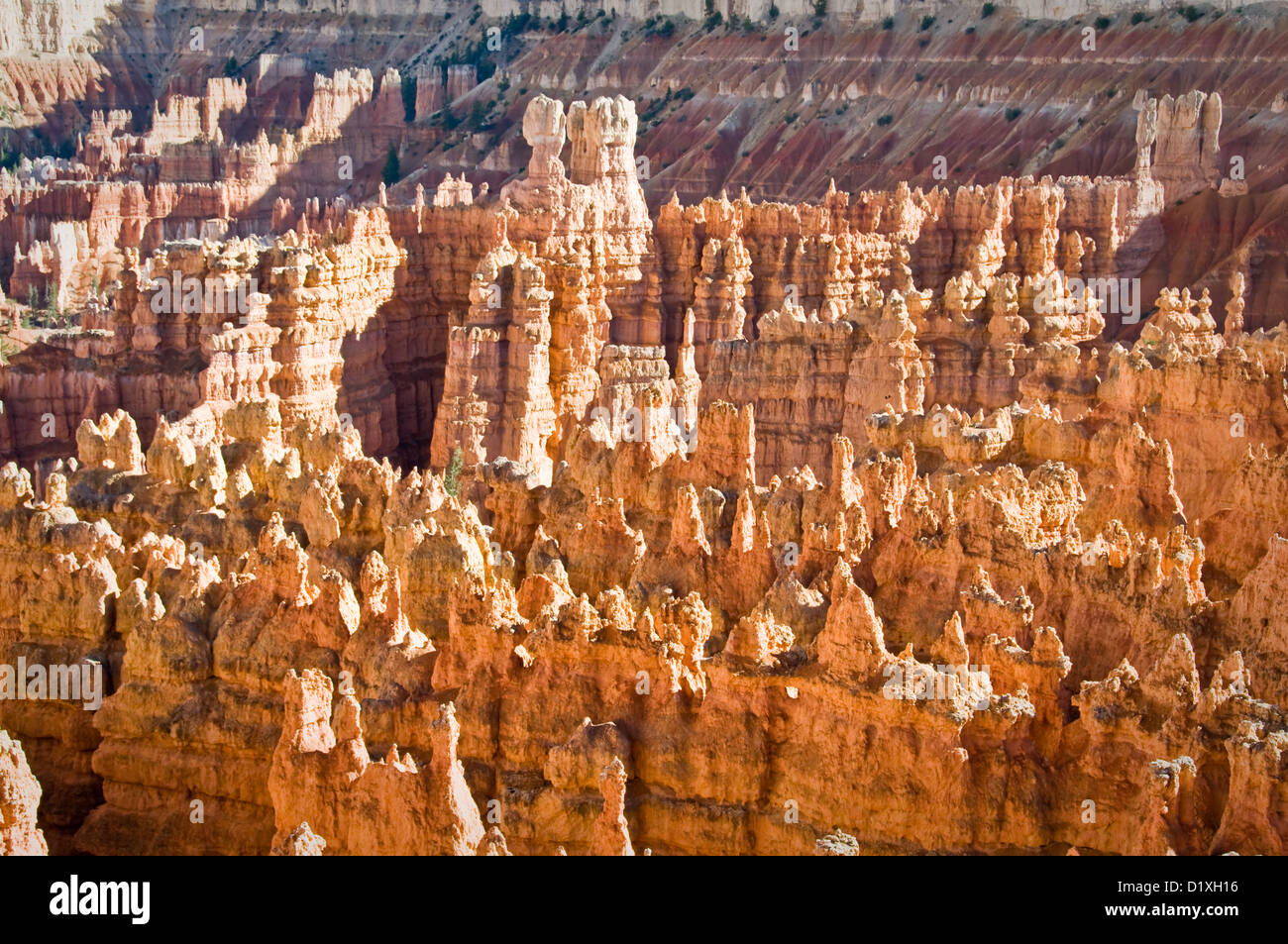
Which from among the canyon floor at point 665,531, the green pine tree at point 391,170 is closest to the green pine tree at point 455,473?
the canyon floor at point 665,531

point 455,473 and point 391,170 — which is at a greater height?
point 391,170

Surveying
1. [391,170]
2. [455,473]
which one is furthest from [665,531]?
[391,170]

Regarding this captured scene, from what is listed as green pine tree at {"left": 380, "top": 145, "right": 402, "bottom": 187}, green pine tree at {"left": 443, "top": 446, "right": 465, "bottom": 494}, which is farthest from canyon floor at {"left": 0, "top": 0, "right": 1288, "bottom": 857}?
green pine tree at {"left": 380, "top": 145, "right": 402, "bottom": 187}

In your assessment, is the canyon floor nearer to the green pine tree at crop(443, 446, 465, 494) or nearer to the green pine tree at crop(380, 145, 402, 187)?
the green pine tree at crop(443, 446, 465, 494)

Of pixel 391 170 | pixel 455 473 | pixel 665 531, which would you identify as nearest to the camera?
pixel 665 531

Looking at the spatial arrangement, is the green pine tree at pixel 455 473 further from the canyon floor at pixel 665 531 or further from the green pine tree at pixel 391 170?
the green pine tree at pixel 391 170

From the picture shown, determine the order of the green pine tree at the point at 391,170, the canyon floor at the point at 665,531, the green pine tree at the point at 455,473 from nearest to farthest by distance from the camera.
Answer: the canyon floor at the point at 665,531 → the green pine tree at the point at 455,473 → the green pine tree at the point at 391,170

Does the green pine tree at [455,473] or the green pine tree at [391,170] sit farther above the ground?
the green pine tree at [391,170]

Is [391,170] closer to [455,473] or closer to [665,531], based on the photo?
[455,473]
